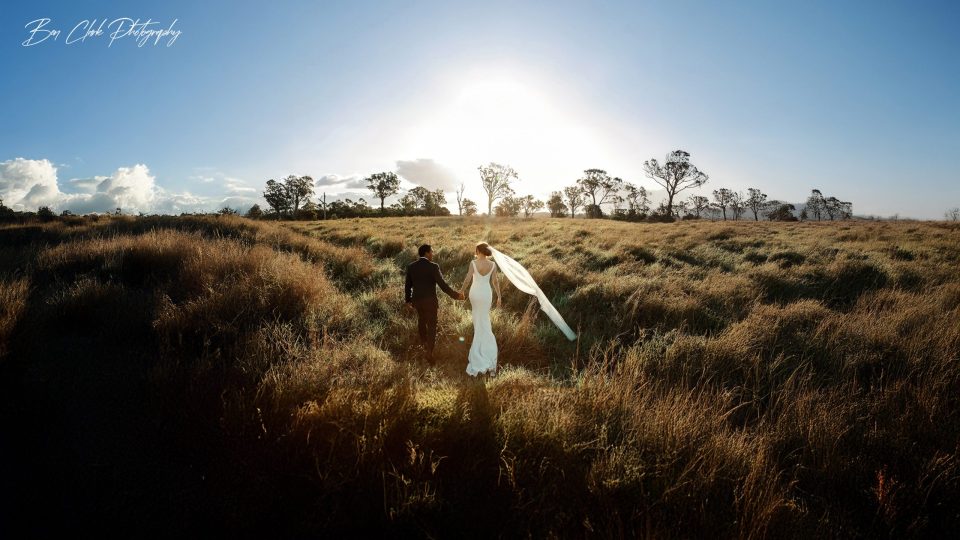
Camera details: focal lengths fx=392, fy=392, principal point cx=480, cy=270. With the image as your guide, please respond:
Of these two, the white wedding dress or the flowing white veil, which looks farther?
the flowing white veil

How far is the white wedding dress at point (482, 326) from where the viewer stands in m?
Answer: 6.52

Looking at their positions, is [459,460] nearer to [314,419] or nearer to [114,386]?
[314,419]

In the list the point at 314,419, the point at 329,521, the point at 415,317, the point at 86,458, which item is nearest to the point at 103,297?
the point at 86,458

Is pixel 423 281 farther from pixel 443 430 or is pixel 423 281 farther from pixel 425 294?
pixel 443 430

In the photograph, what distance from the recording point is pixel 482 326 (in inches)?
262

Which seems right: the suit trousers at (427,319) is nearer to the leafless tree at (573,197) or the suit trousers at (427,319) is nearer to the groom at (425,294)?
the groom at (425,294)

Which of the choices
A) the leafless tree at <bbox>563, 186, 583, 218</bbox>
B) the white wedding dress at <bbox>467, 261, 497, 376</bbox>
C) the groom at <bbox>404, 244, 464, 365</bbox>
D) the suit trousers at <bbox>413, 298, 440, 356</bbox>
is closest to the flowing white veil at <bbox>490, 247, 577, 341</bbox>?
the white wedding dress at <bbox>467, 261, 497, 376</bbox>

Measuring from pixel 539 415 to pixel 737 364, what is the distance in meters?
4.17

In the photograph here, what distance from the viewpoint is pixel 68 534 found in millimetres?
2746

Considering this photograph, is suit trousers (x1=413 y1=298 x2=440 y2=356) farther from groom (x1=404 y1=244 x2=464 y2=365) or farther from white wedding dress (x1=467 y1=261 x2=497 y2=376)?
white wedding dress (x1=467 y1=261 x2=497 y2=376)

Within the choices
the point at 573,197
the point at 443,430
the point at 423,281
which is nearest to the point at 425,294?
the point at 423,281

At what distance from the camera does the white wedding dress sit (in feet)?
21.4

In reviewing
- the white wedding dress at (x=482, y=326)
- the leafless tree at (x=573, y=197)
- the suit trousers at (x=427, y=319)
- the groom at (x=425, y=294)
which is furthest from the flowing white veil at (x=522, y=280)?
the leafless tree at (x=573, y=197)

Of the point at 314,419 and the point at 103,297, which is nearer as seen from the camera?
the point at 314,419
